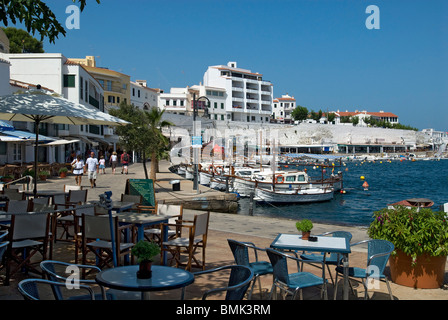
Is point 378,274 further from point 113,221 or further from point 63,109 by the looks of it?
point 63,109

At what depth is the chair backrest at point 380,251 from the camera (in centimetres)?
572

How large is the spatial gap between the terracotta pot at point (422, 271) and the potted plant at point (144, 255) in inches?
159

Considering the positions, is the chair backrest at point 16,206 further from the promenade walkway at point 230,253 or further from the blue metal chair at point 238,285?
the blue metal chair at point 238,285

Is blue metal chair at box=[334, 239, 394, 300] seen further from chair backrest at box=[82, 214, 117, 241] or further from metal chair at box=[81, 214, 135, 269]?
chair backrest at box=[82, 214, 117, 241]

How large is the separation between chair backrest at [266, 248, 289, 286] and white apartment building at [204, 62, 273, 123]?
111 m

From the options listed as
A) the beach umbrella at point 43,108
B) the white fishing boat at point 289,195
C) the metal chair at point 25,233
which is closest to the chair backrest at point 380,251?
the metal chair at point 25,233

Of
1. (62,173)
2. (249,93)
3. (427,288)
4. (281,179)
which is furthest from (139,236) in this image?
(249,93)

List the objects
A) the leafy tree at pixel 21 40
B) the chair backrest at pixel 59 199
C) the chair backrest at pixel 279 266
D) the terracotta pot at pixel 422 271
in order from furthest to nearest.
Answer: the leafy tree at pixel 21 40 → the chair backrest at pixel 59 199 → the terracotta pot at pixel 422 271 → the chair backrest at pixel 279 266

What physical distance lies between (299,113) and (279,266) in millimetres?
154688

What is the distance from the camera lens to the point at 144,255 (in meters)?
3.80

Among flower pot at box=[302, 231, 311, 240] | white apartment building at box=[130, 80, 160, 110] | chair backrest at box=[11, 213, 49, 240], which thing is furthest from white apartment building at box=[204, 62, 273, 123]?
flower pot at box=[302, 231, 311, 240]

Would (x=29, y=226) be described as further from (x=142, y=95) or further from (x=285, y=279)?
(x=142, y=95)

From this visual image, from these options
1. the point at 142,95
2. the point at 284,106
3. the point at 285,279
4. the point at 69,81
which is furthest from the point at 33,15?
the point at 284,106

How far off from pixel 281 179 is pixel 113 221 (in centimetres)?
2826
